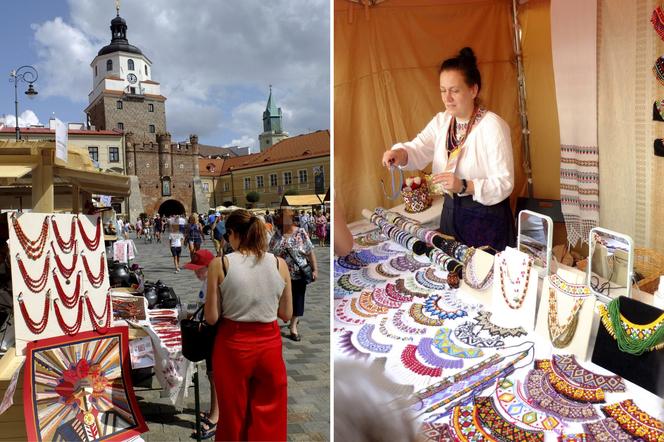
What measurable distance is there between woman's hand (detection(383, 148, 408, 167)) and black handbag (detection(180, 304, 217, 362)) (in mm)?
790

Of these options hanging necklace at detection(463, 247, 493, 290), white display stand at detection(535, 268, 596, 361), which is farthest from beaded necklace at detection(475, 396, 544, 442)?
hanging necklace at detection(463, 247, 493, 290)

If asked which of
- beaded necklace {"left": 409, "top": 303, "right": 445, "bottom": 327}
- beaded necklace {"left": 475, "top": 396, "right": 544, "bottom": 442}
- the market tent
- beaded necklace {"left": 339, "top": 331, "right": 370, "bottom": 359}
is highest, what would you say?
the market tent

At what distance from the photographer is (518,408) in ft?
5.35

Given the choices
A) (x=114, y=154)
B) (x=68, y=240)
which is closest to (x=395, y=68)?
(x=68, y=240)

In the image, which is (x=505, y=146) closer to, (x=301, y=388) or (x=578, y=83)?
(x=578, y=83)

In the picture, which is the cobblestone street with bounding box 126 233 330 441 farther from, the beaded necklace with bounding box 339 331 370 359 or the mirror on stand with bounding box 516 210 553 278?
the mirror on stand with bounding box 516 210 553 278

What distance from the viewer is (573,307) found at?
159 cm

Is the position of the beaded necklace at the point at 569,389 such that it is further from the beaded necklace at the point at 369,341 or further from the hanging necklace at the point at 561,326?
the beaded necklace at the point at 369,341

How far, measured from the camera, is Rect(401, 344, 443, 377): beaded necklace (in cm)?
180

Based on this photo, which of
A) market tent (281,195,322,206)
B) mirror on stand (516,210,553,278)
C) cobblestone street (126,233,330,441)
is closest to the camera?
mirror on stand (516,210,553,278)

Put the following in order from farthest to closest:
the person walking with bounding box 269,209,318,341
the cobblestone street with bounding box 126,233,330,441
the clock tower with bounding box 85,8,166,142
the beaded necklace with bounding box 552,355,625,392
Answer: the clock tower with bounding box 85,8,166,142 → the person walking with bounding box 269,209,318,341 → the cobblestone street with bounding box 126,233,330,441 → the beaded necklace with bounding box 552,355,625,392

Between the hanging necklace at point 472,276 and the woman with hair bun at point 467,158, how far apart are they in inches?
2.3

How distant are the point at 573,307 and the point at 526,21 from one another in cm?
88

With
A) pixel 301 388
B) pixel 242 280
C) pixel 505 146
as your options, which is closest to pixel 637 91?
pixel 505 146
